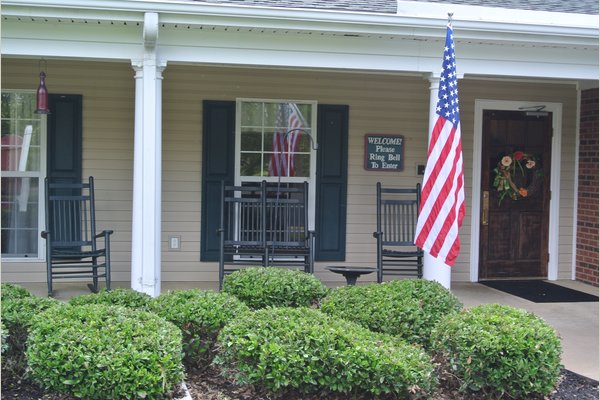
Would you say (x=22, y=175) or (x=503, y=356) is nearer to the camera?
(x=503, y=356)

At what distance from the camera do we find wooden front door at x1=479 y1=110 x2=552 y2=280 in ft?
28.6

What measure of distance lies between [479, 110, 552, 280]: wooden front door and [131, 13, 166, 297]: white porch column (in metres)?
4.10

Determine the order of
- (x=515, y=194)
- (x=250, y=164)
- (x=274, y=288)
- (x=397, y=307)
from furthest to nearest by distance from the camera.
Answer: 1. (x=515, y=194)
2. (x=250, y=164)
3. (x=274, y=288)
4. (x=397, y=307)

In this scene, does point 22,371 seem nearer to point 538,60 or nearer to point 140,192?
point 140,192

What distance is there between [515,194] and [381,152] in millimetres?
1743

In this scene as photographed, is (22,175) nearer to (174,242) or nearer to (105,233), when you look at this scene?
Answer: (105,233)

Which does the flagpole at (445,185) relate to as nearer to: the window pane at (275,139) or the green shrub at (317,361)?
the green shrub at (317,361)

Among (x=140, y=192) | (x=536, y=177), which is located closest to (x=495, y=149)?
(x=536, y=177)

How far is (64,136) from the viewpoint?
25.7 feet

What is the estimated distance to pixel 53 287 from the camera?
7.69 meters

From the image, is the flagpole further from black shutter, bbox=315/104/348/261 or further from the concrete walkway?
black shutter, bbox=315/104/348/261

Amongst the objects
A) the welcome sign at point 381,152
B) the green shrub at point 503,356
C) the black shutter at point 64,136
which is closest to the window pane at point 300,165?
the welcome sign at point 381,152

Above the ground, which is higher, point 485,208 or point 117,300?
point 485,208

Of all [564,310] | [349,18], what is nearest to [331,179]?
[349,18]
